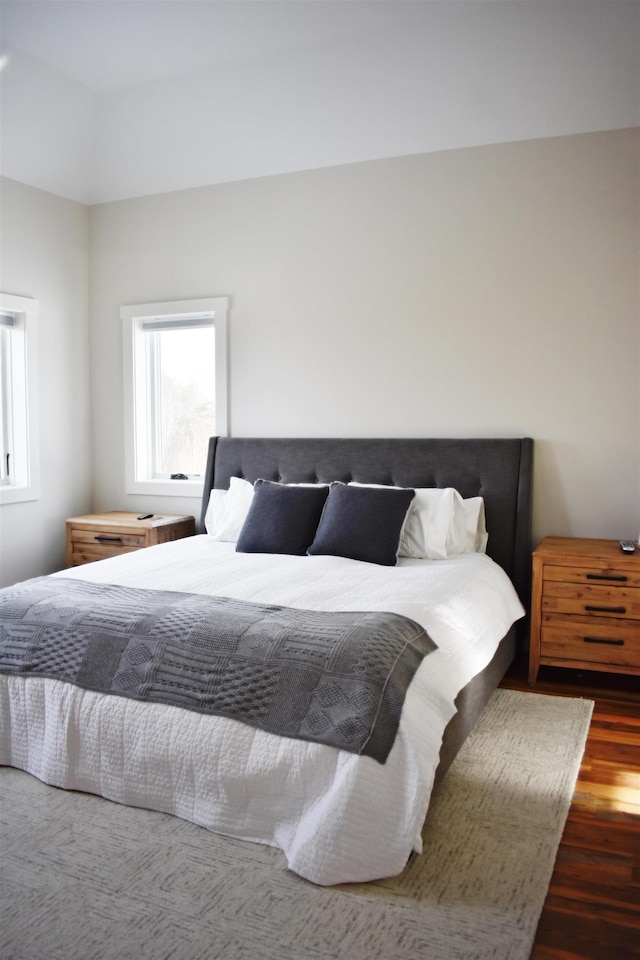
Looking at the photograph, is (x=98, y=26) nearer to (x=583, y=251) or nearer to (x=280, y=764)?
(x=583, y=251)

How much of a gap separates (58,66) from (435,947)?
4.29 meters

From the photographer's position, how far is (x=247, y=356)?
4.69 metres

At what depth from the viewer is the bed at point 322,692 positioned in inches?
80.6

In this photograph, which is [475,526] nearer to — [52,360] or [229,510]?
[229,510]

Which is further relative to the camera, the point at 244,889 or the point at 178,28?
the point at 178,28

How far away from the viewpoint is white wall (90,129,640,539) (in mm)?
3832

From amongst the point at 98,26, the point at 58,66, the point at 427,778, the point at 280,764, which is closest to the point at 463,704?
the point at 427,778

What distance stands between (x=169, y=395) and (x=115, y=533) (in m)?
1.06

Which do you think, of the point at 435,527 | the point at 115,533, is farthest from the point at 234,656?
the point at 115,533

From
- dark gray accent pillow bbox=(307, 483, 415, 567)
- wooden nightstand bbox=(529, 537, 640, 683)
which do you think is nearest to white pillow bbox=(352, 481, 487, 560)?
dark gray accent pillow bbox=(307, 483, 415, 567)

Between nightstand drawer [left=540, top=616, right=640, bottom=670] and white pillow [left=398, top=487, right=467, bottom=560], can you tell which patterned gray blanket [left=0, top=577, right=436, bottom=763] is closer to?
white pillow [left=398, top=487, right=467, bottom=560]

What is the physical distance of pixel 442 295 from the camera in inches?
164

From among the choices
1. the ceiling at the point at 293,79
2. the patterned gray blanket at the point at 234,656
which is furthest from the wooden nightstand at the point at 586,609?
the ceiling at the point at 293,79

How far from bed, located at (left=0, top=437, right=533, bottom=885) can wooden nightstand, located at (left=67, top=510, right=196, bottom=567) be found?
0.49 metres
